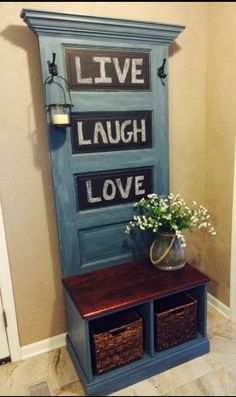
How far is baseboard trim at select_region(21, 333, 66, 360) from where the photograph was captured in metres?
1.84

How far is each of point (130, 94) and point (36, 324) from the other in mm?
1486

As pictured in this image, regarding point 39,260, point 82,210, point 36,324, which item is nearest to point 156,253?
point 82,210

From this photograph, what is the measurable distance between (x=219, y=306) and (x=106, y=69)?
5.82 feet

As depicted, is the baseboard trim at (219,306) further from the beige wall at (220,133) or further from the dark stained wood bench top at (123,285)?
the dark stained wood bench top at (123,285)

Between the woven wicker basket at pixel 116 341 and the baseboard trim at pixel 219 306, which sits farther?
the baseboard trim at pixel 219 306

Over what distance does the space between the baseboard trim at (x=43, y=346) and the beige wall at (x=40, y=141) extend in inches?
1.5

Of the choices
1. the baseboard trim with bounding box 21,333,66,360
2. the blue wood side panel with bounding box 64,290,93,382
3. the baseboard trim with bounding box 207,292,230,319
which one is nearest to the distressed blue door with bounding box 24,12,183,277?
the blue wood side panel with bounding box 64,290,93,382

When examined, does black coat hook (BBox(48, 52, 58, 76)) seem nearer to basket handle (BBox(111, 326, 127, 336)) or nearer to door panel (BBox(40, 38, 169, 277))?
door panel (BBox(40, 38, 169, 277))

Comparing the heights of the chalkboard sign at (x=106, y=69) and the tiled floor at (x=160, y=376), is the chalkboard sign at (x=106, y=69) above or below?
above

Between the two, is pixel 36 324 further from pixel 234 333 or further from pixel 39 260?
pixel 234 333

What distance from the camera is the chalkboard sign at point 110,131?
1.64m

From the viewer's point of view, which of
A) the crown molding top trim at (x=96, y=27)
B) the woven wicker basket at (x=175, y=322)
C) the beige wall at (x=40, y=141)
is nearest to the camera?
the crown molding top trim at (x=96, y=27)

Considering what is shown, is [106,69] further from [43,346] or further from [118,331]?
Answer: [43,346]

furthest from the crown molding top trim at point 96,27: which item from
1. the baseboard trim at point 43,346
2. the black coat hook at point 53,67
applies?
the baseboard trim at point 43,346
